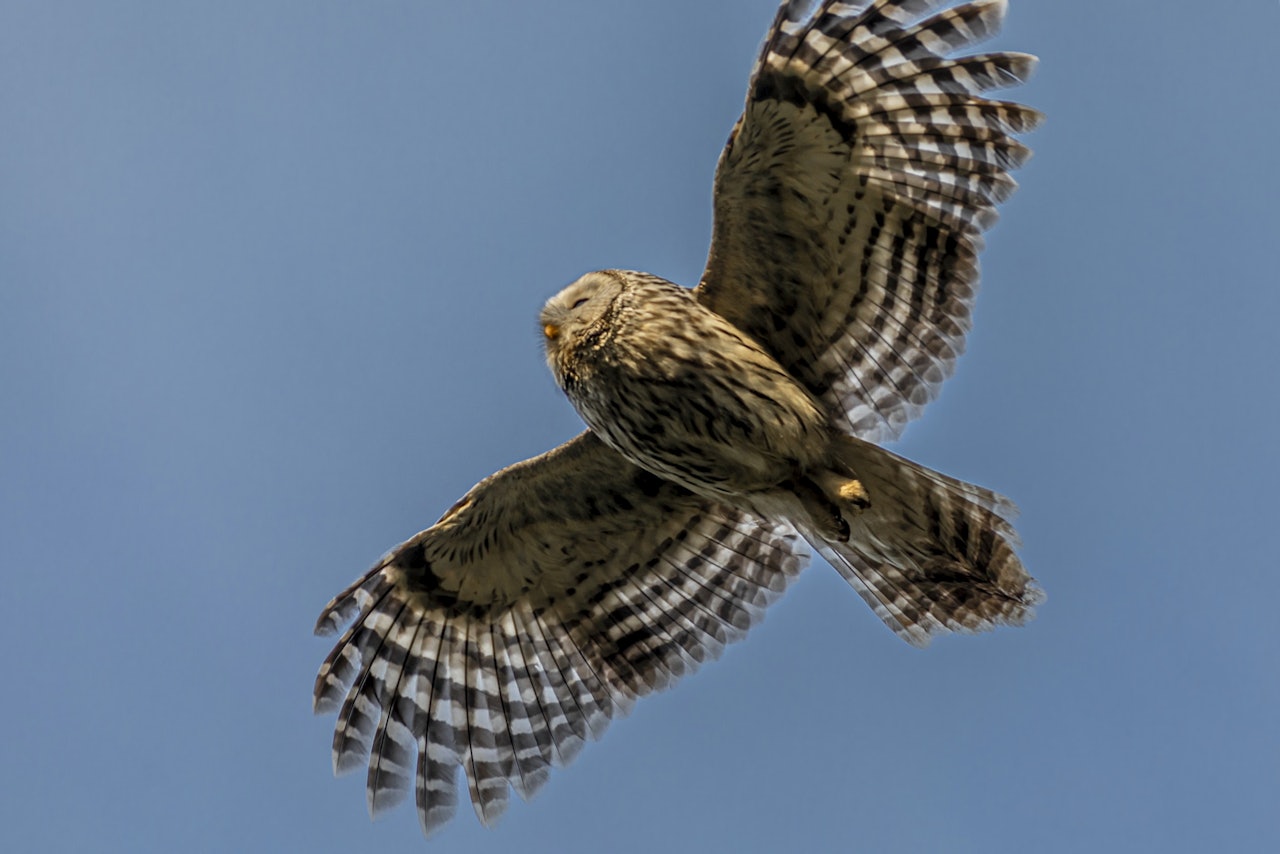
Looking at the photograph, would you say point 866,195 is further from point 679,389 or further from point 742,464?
point 742,464

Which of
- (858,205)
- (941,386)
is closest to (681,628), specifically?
(941,386)

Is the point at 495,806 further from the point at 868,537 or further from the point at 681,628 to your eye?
the point at 868,537

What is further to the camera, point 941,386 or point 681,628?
point 681,628

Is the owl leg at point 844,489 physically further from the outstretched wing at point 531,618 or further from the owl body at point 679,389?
the outstretched wing at point 531,618

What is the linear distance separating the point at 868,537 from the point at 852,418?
0.67 meters

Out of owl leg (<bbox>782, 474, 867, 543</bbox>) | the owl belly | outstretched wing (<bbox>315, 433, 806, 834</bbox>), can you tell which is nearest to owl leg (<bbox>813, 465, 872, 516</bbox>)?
owl leg (<bbox>782, 474, 867, 543</bbox>)

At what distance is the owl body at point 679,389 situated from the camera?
22.4 feet

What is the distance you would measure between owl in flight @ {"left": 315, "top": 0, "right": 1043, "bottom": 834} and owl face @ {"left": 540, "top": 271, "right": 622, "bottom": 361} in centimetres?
2

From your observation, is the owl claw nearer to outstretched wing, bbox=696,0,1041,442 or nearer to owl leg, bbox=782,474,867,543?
owl leg, bbox=782,474,867,543

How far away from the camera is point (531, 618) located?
8164mm

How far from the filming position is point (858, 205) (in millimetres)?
6945

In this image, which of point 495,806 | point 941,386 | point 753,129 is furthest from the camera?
point 495,806

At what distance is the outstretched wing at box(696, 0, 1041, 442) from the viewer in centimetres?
654

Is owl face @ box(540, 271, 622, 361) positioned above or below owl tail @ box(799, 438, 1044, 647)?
above
